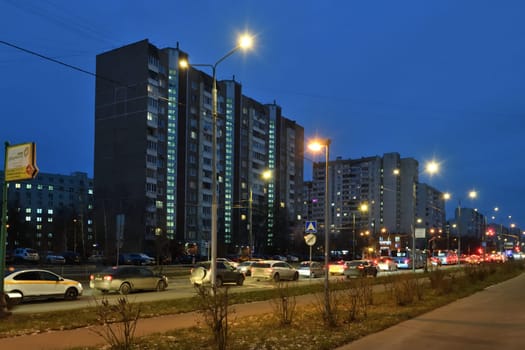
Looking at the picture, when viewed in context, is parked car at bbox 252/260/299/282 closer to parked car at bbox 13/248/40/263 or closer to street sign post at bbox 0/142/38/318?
street sign post at bbox 0/142/38/318

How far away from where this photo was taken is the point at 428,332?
11758 mm

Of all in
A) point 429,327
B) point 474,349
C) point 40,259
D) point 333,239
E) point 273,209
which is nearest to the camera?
point 474,349

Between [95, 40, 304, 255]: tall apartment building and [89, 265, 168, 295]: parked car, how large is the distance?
4514cm

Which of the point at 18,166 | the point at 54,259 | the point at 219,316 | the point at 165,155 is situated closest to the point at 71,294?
the point at 18,166

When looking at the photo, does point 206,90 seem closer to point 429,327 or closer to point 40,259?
point 40,259

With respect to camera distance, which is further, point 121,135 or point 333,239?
point 333,239

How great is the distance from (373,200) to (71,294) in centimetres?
12828

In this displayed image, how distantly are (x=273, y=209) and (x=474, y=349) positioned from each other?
91.4 meters

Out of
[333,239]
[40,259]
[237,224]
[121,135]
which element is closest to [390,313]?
[40,259]

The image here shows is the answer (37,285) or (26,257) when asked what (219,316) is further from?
(26,257)

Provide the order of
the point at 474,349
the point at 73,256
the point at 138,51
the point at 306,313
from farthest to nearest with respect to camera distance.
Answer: the point at 138,51, the point at 73,256, the point at 306,313, the point at 474,349

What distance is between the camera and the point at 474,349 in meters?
9.69

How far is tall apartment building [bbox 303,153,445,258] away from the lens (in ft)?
407

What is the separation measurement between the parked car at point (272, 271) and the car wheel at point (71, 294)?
51.0 ft
